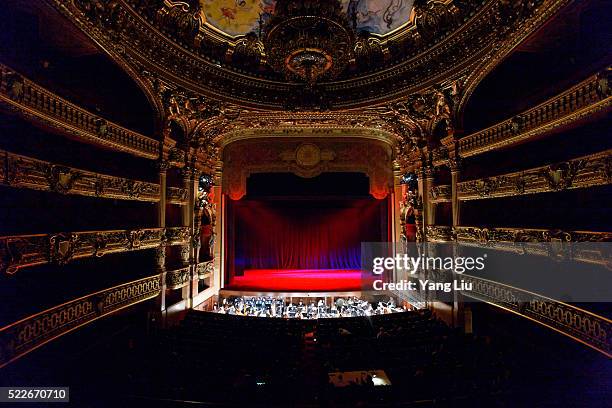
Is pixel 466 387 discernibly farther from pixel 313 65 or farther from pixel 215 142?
pixel 215 142

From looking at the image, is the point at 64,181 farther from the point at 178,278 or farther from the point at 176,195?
the point at 178,278

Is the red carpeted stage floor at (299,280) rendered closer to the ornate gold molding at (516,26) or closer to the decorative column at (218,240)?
the decorative column at (218,240)

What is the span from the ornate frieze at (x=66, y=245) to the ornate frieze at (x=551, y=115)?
911 centimetres

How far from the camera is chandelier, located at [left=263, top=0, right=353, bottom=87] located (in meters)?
4.89

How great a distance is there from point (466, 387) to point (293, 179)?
30.5 ft

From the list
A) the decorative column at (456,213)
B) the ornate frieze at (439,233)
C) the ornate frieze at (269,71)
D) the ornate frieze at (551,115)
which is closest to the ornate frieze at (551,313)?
the decorative column at (456,213)

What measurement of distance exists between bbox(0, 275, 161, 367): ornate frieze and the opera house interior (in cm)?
4

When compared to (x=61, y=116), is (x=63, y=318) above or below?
below

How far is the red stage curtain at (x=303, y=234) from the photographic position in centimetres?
1437

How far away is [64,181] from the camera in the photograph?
18.6 ft

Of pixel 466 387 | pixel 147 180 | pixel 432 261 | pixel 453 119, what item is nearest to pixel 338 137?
pixel 453 119

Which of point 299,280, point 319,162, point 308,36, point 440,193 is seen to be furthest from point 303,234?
point 308,36

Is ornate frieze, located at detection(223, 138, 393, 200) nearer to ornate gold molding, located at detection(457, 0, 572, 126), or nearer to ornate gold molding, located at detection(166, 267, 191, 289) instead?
ornate gold molding, located at detection(166, 267, 191, 289)

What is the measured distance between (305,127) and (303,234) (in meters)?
5.93
